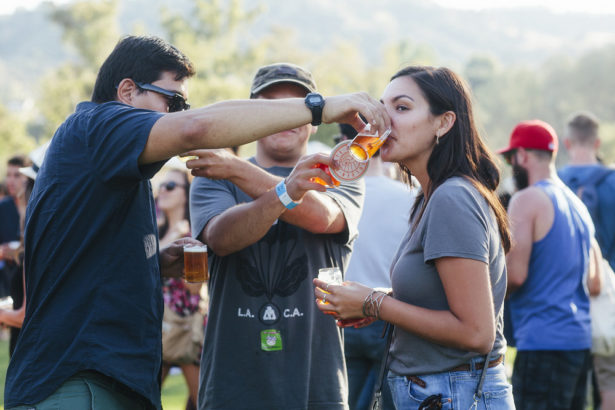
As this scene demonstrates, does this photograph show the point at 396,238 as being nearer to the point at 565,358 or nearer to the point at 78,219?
the point at 565,358

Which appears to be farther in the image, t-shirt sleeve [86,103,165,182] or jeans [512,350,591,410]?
jeans [512,350,591,410]

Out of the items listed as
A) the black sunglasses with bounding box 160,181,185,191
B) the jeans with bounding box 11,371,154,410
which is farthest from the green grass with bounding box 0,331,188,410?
the jeans with bounding box 11,371,154,410

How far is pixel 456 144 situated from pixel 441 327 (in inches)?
32.2

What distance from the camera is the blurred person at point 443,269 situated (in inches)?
103

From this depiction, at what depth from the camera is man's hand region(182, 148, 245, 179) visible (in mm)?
3064

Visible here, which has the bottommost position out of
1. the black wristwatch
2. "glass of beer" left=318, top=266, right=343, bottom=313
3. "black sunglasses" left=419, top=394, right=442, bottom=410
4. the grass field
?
the grass field

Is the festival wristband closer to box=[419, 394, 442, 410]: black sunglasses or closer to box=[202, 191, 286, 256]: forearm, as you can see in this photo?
box=[202, 191, 286, 256]: forearm

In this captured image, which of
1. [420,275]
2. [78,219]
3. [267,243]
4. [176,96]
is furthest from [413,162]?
[78,219]

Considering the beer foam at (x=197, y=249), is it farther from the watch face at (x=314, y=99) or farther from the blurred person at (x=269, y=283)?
the watch face at (x=314, y=99)

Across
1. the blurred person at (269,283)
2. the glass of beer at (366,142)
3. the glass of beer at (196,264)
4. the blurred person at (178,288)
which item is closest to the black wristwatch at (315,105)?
the glass of beer at (366,142)

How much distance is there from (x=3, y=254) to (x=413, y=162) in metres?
4.77

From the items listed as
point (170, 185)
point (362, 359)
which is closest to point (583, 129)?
point (362, 359)

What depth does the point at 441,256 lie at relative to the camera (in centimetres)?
259

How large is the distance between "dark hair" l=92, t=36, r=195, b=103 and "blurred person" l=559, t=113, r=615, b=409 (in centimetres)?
504
